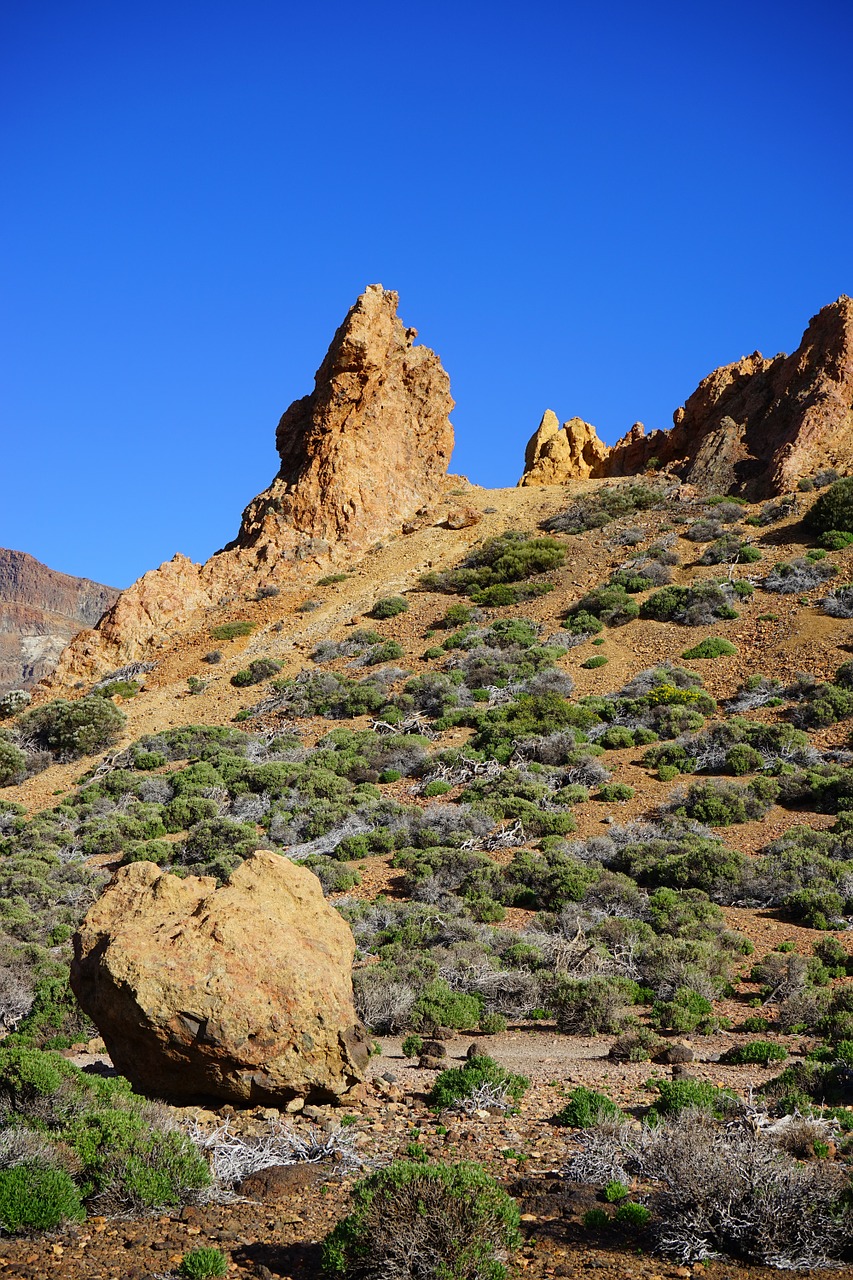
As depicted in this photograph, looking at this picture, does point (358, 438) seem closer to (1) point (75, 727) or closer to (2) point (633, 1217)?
(1) point (75, 727)

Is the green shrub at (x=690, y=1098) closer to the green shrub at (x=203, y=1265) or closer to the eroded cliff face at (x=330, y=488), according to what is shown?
the green shrub at (x=203, y=1265)

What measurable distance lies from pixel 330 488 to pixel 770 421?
17.9m

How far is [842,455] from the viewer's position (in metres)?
34.9

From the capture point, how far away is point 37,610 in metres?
121

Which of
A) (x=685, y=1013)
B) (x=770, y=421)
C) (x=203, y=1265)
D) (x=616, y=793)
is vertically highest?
(x=770, y=421)

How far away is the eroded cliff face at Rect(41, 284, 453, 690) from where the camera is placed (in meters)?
35.4

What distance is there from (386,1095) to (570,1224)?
8.63ft

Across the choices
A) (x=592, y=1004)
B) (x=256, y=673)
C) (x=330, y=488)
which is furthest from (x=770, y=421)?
(x=592, y=1004)

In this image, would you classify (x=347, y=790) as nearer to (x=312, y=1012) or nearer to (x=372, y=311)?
(x=312, y=1012)

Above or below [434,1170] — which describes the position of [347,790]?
above

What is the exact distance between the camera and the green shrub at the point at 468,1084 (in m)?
7.58

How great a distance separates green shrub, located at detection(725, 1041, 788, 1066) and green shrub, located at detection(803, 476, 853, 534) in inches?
973

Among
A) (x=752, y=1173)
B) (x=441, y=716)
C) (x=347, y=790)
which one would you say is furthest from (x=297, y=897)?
(x=441, y=716)

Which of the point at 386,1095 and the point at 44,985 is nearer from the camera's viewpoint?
the point at 386,1095
